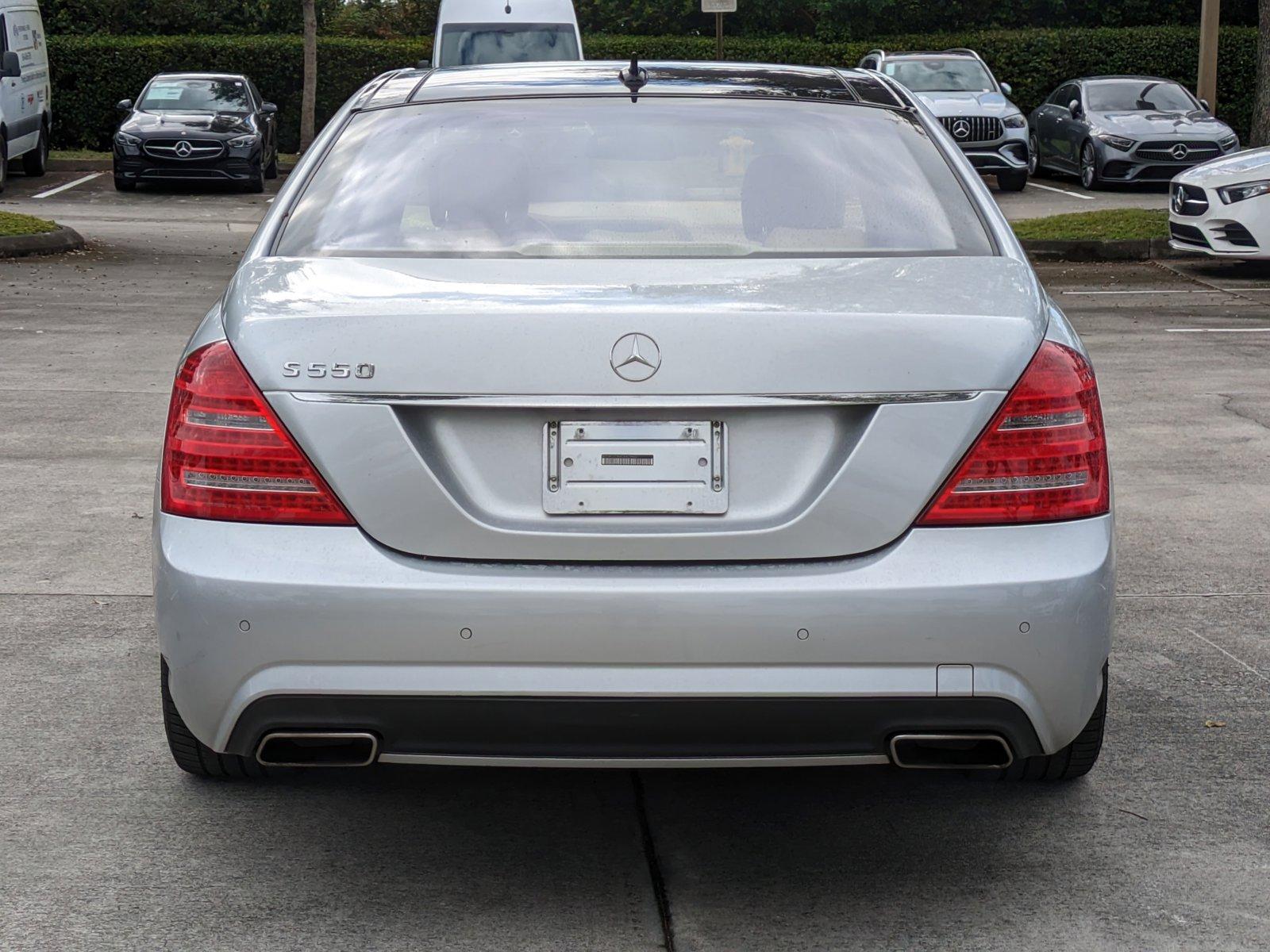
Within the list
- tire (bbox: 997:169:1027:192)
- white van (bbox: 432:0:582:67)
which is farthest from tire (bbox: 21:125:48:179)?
tire (bbox: 997:169:1027:192)

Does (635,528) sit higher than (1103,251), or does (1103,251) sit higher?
(635,528)

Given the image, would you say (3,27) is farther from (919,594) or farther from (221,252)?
(919,594)

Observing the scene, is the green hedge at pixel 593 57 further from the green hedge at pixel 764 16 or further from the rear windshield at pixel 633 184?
the rear windshield at pixel 633 184

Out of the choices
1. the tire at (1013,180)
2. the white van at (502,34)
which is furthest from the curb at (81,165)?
the tire at (1013,180)

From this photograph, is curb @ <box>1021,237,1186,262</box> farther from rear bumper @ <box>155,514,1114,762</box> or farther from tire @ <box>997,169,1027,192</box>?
rear bumper @ <box>155,514,1114,762</box>

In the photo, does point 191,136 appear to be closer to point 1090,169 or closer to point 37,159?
point 37,159

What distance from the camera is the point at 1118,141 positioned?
2298 cm

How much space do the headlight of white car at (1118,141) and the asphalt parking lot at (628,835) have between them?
59.8 ft

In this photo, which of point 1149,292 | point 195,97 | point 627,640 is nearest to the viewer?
point 627,640

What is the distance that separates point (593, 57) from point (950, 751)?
2876cm

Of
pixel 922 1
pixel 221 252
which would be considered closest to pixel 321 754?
pixel 221 252

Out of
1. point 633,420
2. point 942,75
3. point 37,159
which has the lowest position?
point 37,159

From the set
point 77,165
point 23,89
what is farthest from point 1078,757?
point 77,165

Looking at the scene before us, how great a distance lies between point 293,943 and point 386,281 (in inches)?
48.6
